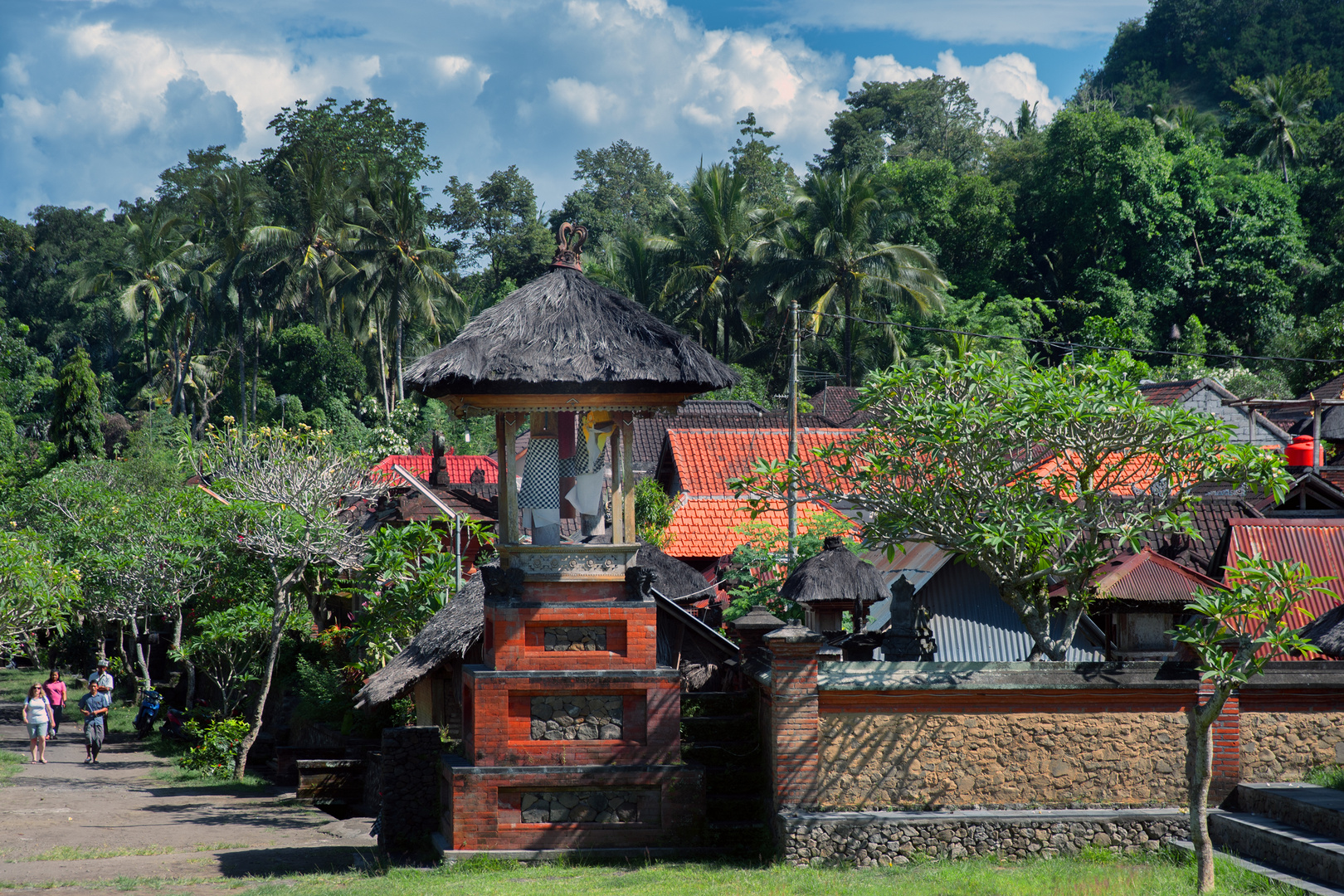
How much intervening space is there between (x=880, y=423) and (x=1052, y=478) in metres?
1.83

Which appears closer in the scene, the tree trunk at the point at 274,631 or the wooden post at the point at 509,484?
the wooden post at the point at 509,484

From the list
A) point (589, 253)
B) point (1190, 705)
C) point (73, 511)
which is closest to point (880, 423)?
point (1190, 705)

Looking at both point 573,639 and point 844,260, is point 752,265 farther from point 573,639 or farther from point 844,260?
point 573,639

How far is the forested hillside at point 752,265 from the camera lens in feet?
145

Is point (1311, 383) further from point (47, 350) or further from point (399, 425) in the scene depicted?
point (47, 350)

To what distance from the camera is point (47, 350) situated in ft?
221

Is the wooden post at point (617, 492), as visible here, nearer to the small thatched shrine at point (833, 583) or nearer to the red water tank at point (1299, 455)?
the small thatched shrine at point (833, 583)

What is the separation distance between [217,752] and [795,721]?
509 inches

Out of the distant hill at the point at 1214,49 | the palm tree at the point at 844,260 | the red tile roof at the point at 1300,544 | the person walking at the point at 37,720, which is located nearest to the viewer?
the red tile roof at the point at 1300,544

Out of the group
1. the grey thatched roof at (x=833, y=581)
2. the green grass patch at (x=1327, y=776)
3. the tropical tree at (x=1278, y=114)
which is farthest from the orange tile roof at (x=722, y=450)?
the tropical tree at (x=1278, y=114)

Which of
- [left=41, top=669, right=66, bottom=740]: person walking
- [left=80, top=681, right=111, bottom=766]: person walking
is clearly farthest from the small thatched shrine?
[left=41, top=669, right=66, bottom=740]: person walking

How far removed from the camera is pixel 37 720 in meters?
21.8

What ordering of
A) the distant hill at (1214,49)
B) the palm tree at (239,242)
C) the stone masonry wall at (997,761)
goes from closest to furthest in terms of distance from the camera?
the stone masonry wall at (997,761)
the palm tree at (239,242)
the distant hill at (1214,49)

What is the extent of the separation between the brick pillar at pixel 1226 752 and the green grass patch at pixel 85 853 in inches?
447
